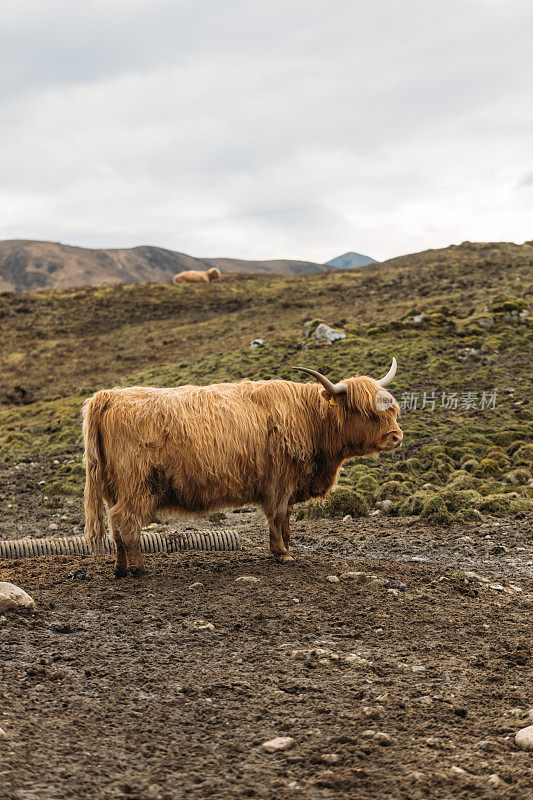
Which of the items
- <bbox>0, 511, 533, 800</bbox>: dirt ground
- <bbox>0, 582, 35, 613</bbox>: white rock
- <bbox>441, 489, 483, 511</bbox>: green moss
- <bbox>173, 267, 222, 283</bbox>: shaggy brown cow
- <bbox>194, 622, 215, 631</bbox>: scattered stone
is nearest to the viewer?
<bbox>0, 511, 533, 800</bbox>: dirt ground

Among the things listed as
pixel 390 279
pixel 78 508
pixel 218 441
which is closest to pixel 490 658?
pixel 218 441

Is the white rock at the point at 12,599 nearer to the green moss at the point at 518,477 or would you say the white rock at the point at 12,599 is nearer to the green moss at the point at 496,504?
the green moss at the point at 496,504

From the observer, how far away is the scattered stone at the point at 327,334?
22.3 metres

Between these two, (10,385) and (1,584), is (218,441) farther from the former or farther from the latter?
(10,385)

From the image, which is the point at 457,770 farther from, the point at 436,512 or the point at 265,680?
the point at 436,512

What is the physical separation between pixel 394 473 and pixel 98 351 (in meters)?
23.6

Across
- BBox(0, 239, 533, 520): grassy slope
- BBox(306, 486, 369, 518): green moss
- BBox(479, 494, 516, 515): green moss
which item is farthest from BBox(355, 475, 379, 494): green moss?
BBox(479, 494, 516, 515): green moss

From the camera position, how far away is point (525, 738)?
3.04 m

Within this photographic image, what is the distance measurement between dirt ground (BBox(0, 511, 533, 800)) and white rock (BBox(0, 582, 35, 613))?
0.12m

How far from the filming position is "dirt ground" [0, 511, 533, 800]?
2.72 metres

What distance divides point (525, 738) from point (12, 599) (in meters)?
3.60

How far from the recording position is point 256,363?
824 inches

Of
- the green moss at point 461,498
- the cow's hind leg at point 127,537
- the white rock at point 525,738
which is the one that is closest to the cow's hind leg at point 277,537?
the cow's hind leg at point 127,537

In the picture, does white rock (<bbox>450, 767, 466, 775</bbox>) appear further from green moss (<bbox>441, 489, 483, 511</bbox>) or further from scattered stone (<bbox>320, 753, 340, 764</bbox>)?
green moss (<bbox>441, 489, 483, 511</bbox>)
